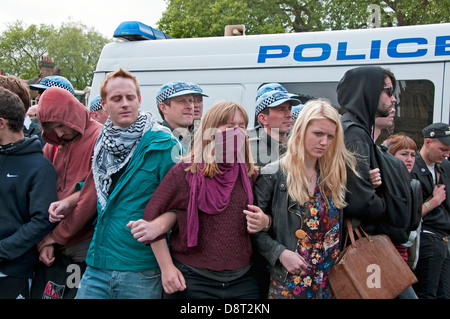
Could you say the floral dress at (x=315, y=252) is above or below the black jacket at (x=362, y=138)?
below

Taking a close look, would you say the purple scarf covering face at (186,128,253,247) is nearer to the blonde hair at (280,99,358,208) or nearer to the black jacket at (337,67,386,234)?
the blonde hair at (280,99,358,208)

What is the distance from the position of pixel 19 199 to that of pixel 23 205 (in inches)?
1.8

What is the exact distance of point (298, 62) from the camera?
14.6 ft

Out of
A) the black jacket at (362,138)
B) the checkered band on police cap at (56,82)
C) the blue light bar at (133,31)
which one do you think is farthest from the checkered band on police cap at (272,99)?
the blue light bar at (133,31)

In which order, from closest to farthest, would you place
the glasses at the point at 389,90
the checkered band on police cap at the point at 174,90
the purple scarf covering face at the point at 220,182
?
the purple scarf covering face at the point at 220,182, the glasses at the point at 389,90, the checkered band on police cap at the point at 174,90

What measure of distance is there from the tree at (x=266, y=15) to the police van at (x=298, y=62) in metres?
11.8

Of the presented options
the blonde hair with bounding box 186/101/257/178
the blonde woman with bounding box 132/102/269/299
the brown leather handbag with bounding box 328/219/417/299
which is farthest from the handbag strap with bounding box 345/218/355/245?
the blonde hair with bounding box 186/101/257/178

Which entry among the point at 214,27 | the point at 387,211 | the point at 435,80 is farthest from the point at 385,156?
the point at 214,27

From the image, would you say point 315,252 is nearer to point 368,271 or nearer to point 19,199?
point 368,271

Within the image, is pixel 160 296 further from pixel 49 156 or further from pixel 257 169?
pixel 49 156

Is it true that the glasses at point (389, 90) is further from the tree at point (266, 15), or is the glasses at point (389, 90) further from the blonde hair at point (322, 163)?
the tree at point (266, 15)

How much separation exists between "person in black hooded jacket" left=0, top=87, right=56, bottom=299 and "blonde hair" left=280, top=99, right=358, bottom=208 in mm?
1464

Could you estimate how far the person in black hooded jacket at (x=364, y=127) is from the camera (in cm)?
216

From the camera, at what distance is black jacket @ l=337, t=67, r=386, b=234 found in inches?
84.9
